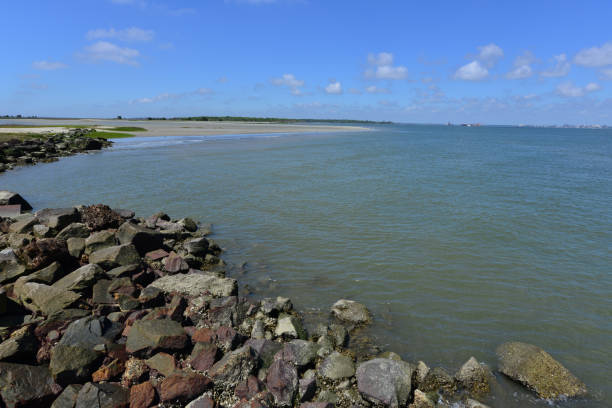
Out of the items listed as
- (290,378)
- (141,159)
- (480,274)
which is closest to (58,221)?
(290,378)

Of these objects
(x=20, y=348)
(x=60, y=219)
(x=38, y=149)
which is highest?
(x=38, y=149)

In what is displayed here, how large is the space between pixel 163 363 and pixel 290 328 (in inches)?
130

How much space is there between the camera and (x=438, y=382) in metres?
8.23

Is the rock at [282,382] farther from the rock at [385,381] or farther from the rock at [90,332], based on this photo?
the rock at [90,332]

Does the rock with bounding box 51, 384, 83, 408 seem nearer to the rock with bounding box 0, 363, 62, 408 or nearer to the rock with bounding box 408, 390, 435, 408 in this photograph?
the rock with bounding box 0, 363, 62, 408

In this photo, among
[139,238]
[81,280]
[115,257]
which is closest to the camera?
[81,280]

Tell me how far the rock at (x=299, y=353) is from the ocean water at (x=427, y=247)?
218cm

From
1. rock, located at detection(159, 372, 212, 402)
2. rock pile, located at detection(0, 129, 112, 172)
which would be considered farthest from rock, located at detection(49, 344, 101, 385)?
rock pile, located at detection(0, 129, 112, 172)

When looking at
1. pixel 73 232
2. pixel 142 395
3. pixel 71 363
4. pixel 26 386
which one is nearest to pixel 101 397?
pixel 142 395

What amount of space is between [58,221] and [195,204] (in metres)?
9.40

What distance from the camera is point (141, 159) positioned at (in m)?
49.9

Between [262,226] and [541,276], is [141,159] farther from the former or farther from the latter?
[541,276]

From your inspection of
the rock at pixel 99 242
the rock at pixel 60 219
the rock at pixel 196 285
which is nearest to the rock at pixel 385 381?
the rock at pixel 196 285

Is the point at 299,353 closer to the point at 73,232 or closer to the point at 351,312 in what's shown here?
the point at 351,312
